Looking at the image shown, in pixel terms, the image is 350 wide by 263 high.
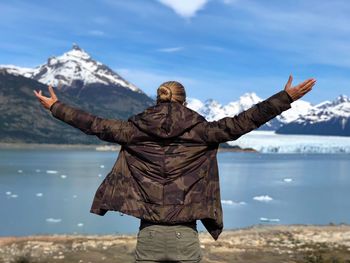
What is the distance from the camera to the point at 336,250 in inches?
690

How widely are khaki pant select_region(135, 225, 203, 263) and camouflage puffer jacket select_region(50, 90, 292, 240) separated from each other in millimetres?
86

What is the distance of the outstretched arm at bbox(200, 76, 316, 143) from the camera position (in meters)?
3.82

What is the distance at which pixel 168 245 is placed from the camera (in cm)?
389

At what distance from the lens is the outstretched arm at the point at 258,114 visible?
3824 mm

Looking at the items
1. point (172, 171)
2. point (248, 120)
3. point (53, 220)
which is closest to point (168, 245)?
point (172, 171)

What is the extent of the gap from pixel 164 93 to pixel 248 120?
69cm

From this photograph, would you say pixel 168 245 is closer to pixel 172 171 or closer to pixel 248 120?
pixel 172 171

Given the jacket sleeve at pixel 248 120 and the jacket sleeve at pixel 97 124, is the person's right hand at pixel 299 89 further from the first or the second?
the jacket sleeve at pixel 97 124

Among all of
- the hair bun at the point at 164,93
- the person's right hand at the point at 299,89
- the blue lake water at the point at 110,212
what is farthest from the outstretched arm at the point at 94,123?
the blue lake water at the point at 110,212

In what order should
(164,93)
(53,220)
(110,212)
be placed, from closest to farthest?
1. (164,93)
2. (53,220)
3. (110,212)

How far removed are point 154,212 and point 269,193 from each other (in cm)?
5977

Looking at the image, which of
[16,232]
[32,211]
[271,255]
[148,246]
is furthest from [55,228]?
[148,246]

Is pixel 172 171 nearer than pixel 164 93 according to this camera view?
Yes

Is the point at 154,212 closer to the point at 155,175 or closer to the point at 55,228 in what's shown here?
the point at 155,175
